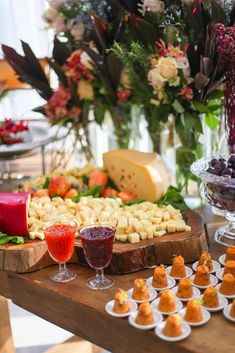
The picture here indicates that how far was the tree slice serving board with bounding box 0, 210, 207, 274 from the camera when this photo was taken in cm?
140

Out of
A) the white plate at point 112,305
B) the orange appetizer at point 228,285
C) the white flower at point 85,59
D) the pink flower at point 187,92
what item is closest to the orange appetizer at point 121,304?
the white plate at point 112,305

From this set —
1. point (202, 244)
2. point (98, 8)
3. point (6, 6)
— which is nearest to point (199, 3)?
point (98, 8)

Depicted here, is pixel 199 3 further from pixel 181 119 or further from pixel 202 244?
pixel 202 244

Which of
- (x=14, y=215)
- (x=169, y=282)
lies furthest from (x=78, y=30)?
(x=169, y=282)

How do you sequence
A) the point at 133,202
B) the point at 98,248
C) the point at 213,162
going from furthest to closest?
the point at 133,202 < the point at 213,162 < the point at 98,248

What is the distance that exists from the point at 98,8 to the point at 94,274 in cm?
108

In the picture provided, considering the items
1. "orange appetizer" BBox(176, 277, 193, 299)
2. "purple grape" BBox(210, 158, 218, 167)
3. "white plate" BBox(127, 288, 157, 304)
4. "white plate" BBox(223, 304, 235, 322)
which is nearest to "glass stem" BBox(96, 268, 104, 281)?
"white plate" BBox(127, 288, 157, 304)

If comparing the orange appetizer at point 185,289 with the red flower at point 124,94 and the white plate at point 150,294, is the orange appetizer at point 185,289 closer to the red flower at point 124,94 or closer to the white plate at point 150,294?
the white plate at point 150,294

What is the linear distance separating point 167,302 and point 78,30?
1257 millimetres

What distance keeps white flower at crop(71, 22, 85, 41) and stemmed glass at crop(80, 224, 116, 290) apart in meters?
1.01

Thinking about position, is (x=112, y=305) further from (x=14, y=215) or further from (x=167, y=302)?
(x=14, y=215)

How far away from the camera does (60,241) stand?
52.4 inches

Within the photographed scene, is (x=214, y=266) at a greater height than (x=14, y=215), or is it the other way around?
(x=14, y=215)

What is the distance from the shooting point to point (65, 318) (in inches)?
51.0
